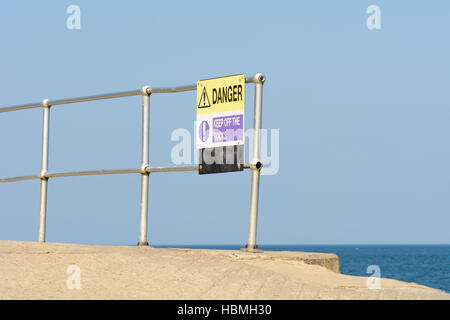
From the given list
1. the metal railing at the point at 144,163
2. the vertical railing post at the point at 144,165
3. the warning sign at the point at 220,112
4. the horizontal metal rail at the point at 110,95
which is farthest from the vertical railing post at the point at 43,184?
the warning sign at the point at 220,112

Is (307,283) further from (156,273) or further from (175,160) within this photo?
(175,160)

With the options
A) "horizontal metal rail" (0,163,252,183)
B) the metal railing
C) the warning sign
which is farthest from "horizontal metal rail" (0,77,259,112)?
"horizontal metal rail" (0,163,252,183)

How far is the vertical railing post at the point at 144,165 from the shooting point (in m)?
Result: 8.05

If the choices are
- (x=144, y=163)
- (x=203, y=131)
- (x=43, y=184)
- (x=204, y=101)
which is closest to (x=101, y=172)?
(x=144, y=163)

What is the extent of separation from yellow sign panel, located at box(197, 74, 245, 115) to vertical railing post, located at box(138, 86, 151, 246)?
0.72 meters

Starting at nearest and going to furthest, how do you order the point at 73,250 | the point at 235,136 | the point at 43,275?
the point at 43,275 < the point at 73,250 < the point at 235,136

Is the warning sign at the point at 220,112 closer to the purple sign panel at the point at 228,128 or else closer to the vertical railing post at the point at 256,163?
the purple sign panel at the point at 228,128

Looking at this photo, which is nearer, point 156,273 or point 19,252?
point 156,273

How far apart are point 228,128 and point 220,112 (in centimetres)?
19

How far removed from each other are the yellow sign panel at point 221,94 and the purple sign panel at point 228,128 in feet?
0.28
